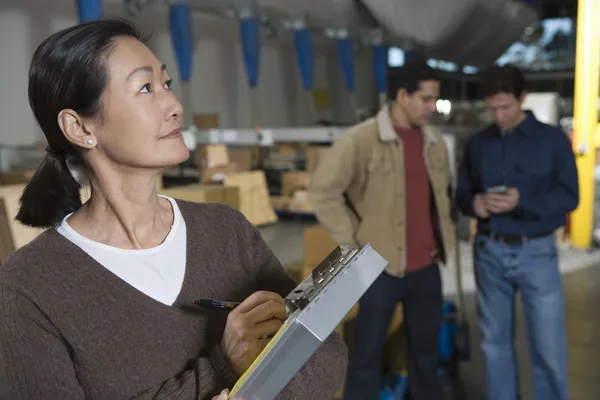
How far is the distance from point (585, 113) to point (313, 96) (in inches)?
388

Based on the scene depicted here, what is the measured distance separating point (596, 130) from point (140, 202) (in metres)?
5.60

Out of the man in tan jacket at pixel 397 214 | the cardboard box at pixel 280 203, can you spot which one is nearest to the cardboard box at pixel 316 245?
the man in tan jacket at pixel 397 214

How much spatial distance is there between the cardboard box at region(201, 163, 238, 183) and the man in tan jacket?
4.27 meters

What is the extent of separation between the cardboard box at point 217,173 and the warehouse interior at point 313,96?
14mm

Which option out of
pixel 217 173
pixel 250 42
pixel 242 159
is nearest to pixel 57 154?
pixel 217 173

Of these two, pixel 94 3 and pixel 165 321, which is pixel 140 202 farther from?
pixel 94 3

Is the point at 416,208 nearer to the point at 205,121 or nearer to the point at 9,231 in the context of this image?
the point at 9,231

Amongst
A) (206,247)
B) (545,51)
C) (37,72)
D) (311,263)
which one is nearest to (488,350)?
(311,263)

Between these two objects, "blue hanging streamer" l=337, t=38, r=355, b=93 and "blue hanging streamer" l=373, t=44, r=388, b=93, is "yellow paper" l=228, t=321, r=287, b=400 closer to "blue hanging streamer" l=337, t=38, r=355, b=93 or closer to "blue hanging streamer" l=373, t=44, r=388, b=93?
"blue hanging streamer" l=337, t=38, r=355, b=93

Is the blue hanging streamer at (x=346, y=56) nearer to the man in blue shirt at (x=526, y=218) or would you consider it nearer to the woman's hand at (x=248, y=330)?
the man in blue shirt at (x=526, y=218)

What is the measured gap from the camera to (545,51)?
1352cm

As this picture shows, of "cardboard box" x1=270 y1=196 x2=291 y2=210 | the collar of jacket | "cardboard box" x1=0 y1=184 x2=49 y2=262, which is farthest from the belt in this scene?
"cardboard box" x1=270 y1=196 x2=291 y2=210

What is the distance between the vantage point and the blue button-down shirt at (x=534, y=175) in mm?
2135

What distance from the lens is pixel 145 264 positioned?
0.91m
